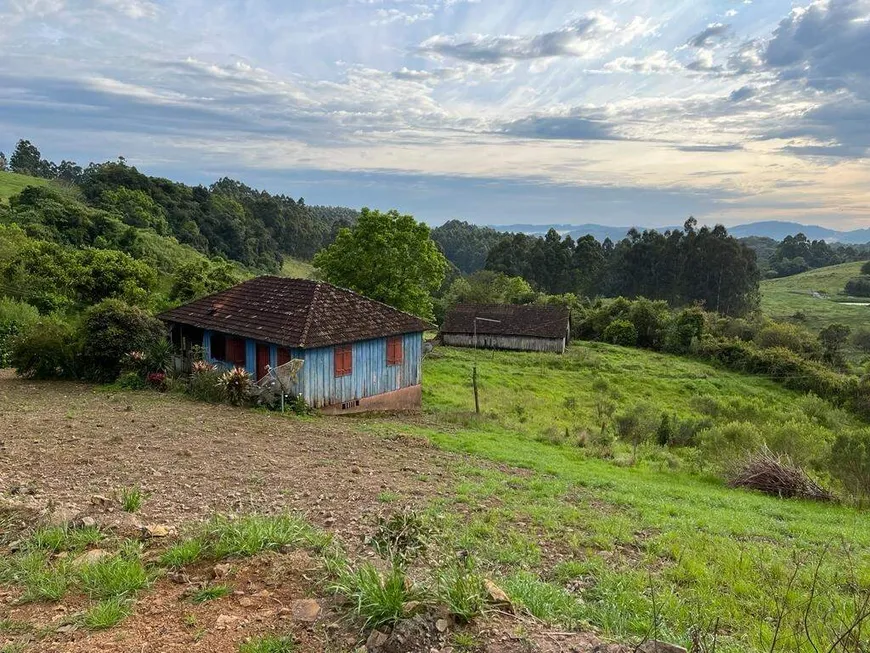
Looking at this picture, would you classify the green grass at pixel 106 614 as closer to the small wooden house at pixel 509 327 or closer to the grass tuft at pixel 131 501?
the grass tuft at pixel 131 501

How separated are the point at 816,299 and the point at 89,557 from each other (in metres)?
107

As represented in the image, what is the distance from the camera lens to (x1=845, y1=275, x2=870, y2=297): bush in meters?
91.8

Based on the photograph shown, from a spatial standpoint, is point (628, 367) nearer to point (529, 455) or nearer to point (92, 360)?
point (529, 455)

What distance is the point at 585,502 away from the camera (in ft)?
33.2

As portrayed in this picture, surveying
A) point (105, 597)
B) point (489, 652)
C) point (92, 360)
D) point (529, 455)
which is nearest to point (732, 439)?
point (529, 455)

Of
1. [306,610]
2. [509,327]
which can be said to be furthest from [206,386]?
[509,327]

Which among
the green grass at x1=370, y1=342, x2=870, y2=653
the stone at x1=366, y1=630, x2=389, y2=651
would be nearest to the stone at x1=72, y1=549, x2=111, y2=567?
the stone at x1=366, y1=630, x2=389, y2=651

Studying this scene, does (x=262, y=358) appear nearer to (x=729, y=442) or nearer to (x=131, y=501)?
(x=131, y=501)

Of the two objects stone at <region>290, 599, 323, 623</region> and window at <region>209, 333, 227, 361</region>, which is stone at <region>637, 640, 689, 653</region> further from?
window at <region>209, 333, 227, 361</region>

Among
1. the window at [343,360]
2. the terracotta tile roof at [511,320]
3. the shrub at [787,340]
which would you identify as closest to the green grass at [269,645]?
the window at [343,360]

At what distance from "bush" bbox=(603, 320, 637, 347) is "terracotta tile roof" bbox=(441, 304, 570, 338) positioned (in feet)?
19.8

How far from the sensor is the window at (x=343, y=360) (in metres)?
18.4

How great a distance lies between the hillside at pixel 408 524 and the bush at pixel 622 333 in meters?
35.3

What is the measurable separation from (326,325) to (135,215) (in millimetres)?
52175
